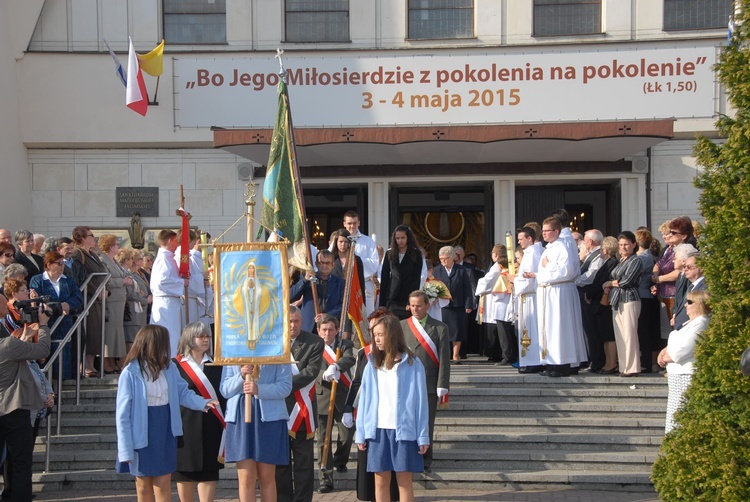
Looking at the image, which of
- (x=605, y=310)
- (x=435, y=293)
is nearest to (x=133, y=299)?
(x=435, y=293)

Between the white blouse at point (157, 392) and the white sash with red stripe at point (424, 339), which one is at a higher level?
the white sash with red stripe at point (424, 339)

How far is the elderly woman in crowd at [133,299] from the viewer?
12586 millimetres

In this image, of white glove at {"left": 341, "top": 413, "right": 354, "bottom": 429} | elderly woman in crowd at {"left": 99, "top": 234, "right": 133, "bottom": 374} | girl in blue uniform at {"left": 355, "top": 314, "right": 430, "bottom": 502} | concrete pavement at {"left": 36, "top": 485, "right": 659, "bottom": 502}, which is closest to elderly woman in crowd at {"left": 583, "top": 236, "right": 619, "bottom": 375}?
concrete pavement at {"left": 36, "top": 485, "right": 659, "bottom": 502}

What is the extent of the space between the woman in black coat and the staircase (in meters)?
1.11

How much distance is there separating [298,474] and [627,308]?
4591 millimetres

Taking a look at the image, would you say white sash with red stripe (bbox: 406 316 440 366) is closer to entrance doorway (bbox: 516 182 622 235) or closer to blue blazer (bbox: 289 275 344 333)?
blue blazer (bbox: 289 275 344 333)

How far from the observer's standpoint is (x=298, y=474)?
8.69m

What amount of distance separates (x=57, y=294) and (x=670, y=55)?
10447 millimetres

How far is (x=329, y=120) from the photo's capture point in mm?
16719

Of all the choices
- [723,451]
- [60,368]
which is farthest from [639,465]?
[60,368]

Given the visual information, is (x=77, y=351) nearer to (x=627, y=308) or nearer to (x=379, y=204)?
(x=627, y=308)

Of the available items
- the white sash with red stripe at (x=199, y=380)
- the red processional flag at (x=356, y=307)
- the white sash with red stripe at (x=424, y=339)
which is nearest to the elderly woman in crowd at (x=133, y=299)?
the red processional flag at (x=356, y=307)

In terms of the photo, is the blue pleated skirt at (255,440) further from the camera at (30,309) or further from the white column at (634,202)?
the white column at (634,202)

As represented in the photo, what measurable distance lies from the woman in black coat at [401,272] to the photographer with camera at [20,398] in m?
4.26
